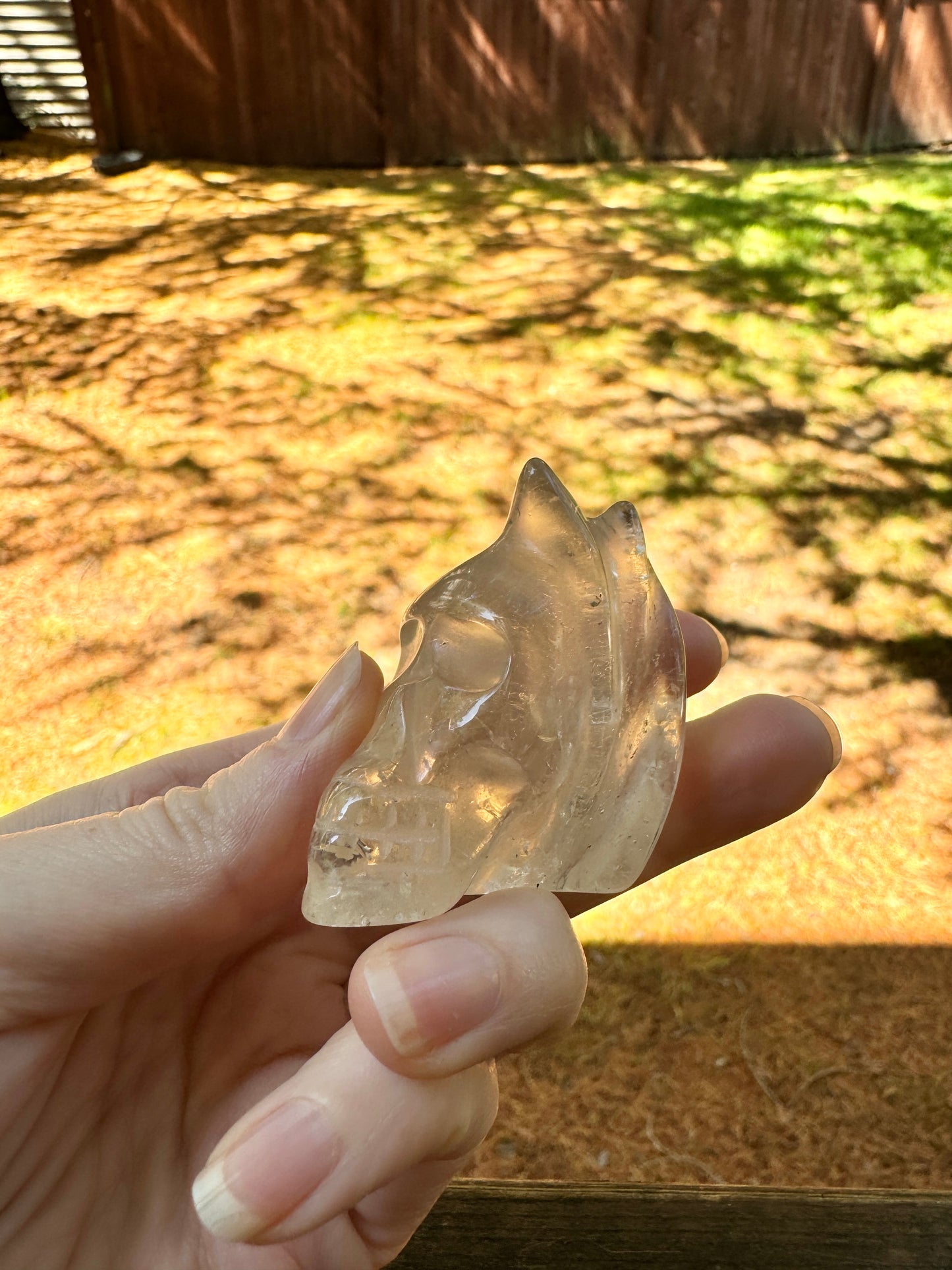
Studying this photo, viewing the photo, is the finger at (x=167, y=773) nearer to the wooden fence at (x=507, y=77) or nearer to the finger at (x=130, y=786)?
the finger at (x=130, y=786)

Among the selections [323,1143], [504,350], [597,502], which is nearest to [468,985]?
[323,1143]

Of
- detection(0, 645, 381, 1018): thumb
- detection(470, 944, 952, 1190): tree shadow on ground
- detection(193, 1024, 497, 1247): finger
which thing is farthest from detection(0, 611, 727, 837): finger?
detection(470, 944, 952, 1190): tree shadow on ground

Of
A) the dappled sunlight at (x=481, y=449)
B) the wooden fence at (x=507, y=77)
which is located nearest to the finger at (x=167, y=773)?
the dappled sunlight at (x=481, y=449)

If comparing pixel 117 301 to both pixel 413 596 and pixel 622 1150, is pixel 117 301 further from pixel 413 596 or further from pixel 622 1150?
pixel 622 1150

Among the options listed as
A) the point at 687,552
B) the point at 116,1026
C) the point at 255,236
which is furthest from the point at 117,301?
the point at 116,1026

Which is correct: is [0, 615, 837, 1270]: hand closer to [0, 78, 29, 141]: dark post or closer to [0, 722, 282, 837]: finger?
[0, 722, 282, 837]: finger

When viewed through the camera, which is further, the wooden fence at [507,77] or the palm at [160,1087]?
the wooden fence at [507,77]
